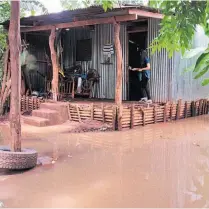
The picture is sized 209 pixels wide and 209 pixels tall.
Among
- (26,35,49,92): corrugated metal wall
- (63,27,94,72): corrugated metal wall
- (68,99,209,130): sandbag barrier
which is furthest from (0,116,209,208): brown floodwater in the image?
(26,35,49,92): corrugated metal wall

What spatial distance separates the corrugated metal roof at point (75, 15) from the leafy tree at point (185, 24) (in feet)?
24.2

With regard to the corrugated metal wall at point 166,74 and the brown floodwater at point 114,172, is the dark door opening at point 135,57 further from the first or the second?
the brown floodwater at point 114,172

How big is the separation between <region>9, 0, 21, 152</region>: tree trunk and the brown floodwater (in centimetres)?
75

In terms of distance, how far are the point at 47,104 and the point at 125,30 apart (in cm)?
432

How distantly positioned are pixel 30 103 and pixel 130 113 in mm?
4571

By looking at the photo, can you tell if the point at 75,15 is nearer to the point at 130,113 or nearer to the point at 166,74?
the point at 130,113

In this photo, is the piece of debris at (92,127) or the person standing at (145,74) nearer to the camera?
the piece of debris at (92,127)

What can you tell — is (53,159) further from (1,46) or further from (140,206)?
(1,46)

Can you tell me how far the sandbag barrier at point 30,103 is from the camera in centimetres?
1319

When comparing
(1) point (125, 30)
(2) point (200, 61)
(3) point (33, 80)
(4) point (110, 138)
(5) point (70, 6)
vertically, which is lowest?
(4) point (110, 138)

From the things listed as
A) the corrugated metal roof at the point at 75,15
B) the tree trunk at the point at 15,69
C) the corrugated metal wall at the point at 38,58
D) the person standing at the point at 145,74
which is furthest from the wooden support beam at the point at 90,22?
the tree trunk at the point at 15,69

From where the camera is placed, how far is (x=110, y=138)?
9469 millimetres

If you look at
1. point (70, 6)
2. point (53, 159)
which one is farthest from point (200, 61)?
point (70, 6)

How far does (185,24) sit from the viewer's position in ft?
7.54
